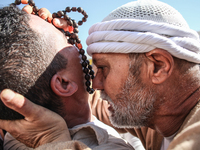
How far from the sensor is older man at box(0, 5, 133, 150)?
5.53 ft

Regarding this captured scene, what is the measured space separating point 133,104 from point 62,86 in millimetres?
689

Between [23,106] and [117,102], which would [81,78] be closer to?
[117,102]

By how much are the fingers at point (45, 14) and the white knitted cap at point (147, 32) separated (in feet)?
1.66

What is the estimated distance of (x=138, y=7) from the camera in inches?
78.0

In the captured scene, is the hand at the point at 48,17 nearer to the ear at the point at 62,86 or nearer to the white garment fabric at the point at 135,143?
the ear at the point at 62,86

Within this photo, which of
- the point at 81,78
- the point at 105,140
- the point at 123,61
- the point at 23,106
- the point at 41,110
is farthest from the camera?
the point at 81,78

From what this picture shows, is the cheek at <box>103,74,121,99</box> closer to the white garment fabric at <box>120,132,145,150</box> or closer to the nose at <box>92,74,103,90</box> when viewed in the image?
the nose at <box>92,74,103,90</box>

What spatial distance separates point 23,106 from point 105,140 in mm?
749

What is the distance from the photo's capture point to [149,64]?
1.91 meters

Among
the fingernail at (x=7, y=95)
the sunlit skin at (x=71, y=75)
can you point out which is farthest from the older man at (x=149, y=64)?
the fingernail at (x=7, y=95)

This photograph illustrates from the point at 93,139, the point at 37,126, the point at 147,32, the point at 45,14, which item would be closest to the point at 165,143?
the point at 93,139

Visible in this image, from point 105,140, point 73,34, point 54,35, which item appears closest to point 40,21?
point 54,35

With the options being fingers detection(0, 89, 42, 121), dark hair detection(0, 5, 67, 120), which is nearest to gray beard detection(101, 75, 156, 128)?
dark hair detection(0, 5, 67, 120)

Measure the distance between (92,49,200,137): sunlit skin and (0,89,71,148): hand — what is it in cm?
64
